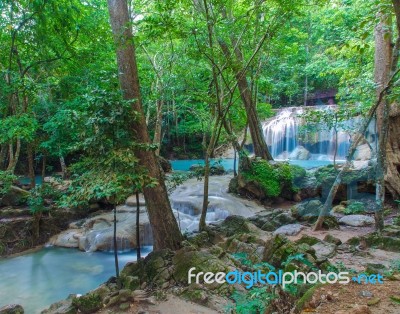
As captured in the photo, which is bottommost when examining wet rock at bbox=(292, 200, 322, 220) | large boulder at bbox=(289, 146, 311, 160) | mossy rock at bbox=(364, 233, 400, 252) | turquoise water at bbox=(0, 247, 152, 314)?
turquoise water at bbox=(0, 247, 152, 314)

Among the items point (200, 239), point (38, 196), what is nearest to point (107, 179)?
point (200, 239)

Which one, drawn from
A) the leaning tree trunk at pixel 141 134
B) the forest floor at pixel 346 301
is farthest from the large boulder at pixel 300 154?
the leaning tree trunk at pixel 141 134

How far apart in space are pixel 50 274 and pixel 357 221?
6505 millimetres

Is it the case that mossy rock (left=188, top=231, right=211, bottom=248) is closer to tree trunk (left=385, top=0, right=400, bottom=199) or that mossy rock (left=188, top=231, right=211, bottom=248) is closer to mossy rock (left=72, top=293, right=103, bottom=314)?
mossy rock (left=72, top=293, right=103, bottom=314)

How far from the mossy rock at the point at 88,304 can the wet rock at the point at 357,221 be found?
5361 mm

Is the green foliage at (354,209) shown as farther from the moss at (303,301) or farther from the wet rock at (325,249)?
the moss at (303,301)

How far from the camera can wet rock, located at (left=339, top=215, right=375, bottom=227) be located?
6559 mm

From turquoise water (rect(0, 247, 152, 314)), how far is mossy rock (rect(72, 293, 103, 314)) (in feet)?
6.17

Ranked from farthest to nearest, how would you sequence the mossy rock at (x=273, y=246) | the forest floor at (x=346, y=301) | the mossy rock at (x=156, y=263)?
1. the mossy rock at (x=156, y=263)
2. the mossy rock at (x=273, y=246)
3. the forest floor at (x=346, y=301)

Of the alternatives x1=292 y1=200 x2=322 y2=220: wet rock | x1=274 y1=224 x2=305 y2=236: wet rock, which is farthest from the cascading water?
x1=274 y1=224 x2=305 y2=236: wet rock

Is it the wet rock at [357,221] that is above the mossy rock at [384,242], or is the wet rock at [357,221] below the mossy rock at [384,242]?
below

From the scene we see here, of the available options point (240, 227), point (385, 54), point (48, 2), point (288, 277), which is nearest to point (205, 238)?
point (240, 227)

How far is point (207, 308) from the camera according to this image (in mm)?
3432

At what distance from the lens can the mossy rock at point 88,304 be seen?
11.5ft
